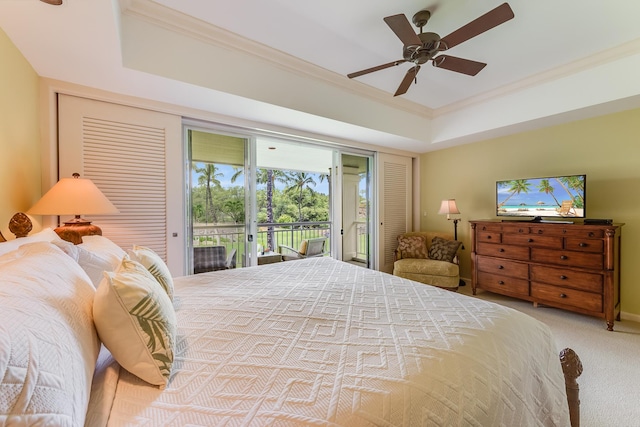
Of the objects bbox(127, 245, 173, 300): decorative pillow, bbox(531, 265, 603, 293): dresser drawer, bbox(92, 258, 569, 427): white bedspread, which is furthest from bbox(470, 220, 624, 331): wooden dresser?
bbox(127, 245, 173, 300): decorative pillow

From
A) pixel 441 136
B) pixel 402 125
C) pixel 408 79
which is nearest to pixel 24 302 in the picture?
pixel 408 79

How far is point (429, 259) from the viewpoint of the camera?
13.6ft

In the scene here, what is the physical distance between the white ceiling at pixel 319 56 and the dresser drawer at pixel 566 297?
1947mm

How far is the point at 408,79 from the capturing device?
2369 millimetres

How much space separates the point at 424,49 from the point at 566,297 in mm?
3037

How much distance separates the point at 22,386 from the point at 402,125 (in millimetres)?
4020

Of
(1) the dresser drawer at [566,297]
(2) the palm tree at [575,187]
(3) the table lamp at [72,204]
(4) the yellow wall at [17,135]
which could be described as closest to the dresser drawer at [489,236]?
(1) the dresser drawer at [566,297]

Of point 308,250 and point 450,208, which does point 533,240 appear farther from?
point 308,250

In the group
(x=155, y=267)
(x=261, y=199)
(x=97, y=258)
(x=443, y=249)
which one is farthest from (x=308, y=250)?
(x=97, y=258)

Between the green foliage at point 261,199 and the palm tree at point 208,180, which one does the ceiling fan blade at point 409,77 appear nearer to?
the green foliage at point 261,199

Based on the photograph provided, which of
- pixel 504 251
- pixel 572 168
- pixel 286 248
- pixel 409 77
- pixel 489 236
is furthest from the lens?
pixel 286 248

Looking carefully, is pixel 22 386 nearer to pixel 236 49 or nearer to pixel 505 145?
pixel 236 49

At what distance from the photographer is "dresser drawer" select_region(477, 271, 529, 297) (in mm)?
3250

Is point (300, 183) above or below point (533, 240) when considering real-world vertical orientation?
above
